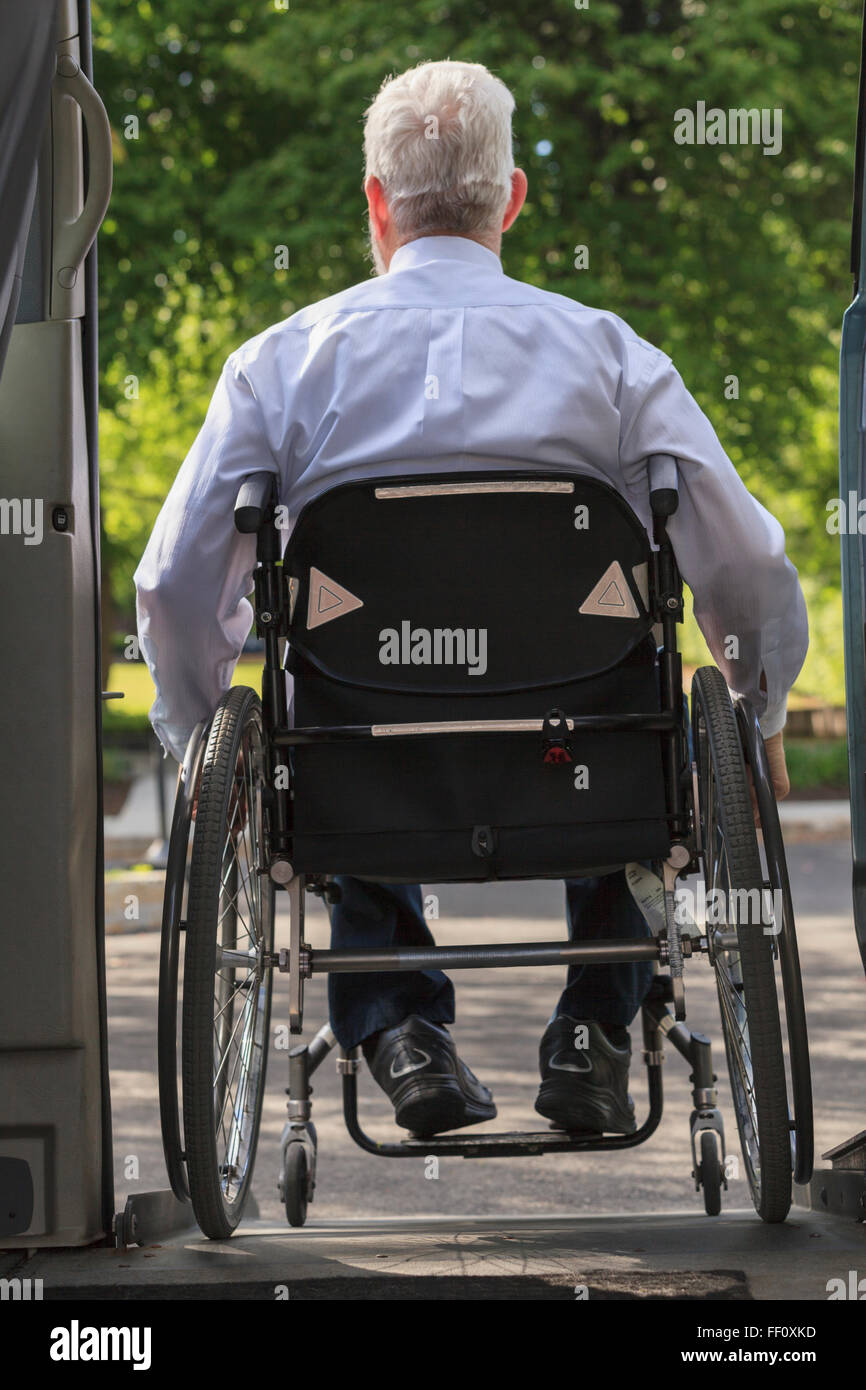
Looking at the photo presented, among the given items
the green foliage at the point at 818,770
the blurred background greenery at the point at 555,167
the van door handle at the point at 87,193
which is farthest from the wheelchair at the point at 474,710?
the green foliage at the point at 818,770

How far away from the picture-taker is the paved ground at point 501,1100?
479cm

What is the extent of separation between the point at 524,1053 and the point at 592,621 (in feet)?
13.1

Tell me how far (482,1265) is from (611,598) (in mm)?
1165

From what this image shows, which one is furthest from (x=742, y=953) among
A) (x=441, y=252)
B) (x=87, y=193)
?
(x=87, y=193)

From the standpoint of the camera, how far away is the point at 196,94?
1634cm

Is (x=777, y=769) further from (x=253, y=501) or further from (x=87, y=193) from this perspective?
(x=87, y=193)

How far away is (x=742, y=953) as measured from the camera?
2.76 metres

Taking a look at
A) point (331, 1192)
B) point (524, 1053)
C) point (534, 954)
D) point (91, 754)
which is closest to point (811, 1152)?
point (534, 954)

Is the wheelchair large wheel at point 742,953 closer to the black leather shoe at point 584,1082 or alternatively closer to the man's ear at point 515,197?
the black leather shoe at point 584,1082

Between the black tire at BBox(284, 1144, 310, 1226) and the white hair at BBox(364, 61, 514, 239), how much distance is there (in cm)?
178

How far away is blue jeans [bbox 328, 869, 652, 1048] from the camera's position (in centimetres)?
347

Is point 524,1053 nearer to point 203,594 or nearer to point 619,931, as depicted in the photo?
point 619,931

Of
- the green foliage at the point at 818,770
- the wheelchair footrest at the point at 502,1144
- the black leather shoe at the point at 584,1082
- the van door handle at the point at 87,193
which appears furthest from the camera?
the green foliage at the point at 818,770

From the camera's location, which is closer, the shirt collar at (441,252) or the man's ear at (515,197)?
the shirt collar at (441,252)
